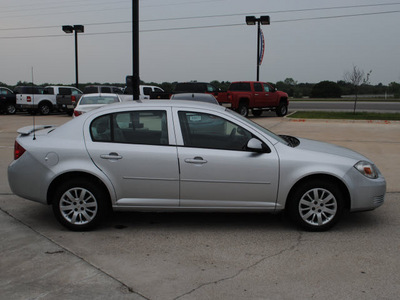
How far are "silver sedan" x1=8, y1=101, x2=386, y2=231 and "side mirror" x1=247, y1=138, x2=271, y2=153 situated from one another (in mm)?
12

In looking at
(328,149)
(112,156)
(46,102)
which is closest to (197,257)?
(112,156)

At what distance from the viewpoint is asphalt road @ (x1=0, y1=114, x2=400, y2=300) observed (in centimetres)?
385

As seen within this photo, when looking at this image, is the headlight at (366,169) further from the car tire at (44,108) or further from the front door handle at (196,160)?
the car tire at (44,108)

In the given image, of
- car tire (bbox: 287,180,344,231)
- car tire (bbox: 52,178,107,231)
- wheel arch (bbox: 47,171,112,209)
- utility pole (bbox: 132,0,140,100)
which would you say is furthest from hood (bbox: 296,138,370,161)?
utility pole (bbox: 132,0,140,100)

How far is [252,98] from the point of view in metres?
23.4

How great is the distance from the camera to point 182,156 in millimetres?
5191

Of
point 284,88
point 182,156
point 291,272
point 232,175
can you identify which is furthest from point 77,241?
point 284,88

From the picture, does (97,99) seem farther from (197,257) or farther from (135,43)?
(197,257)

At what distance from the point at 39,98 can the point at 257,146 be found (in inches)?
944

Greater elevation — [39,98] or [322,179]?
[39,98]

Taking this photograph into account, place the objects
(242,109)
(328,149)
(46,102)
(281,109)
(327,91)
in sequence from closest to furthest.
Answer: (328,149) < (242,109) < (281,109) < (46,102) < (327,91)

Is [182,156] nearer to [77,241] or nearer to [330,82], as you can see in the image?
[77,241]

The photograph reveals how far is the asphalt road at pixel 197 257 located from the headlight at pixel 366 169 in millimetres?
700

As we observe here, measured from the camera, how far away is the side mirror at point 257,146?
5.15 metres
